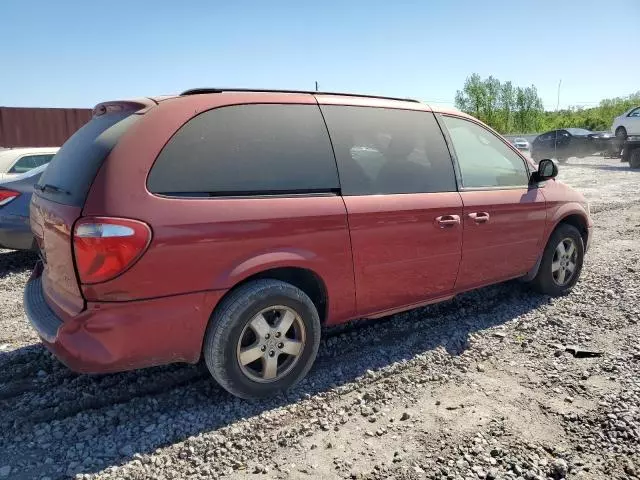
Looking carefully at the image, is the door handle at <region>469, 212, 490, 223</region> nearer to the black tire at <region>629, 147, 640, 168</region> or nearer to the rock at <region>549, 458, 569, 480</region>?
the rock at <region>549, 458, 569, 480</region>

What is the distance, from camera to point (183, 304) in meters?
2.66

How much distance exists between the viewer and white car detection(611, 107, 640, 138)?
2025cm

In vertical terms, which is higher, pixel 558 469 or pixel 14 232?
pixel 14 232

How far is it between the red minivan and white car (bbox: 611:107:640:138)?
67.3 ft

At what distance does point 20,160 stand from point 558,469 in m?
7.87

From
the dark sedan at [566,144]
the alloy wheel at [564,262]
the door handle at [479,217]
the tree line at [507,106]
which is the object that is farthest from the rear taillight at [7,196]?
the tree line at [507,106]

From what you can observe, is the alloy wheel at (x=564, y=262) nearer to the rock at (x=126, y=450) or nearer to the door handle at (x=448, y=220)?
the door handle at (x=448, y=220)

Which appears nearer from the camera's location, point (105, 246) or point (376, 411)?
point (105, 246)

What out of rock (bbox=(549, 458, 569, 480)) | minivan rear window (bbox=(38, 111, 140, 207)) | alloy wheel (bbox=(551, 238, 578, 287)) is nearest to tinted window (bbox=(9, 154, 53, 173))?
minivan rear window (bbox=(38, 111, 140, 207))

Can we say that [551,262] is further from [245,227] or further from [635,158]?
[635,158]

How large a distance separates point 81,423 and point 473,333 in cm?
293

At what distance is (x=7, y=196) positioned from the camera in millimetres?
5715

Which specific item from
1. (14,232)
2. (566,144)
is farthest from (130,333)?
(566,144)

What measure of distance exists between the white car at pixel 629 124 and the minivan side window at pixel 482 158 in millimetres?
19756
